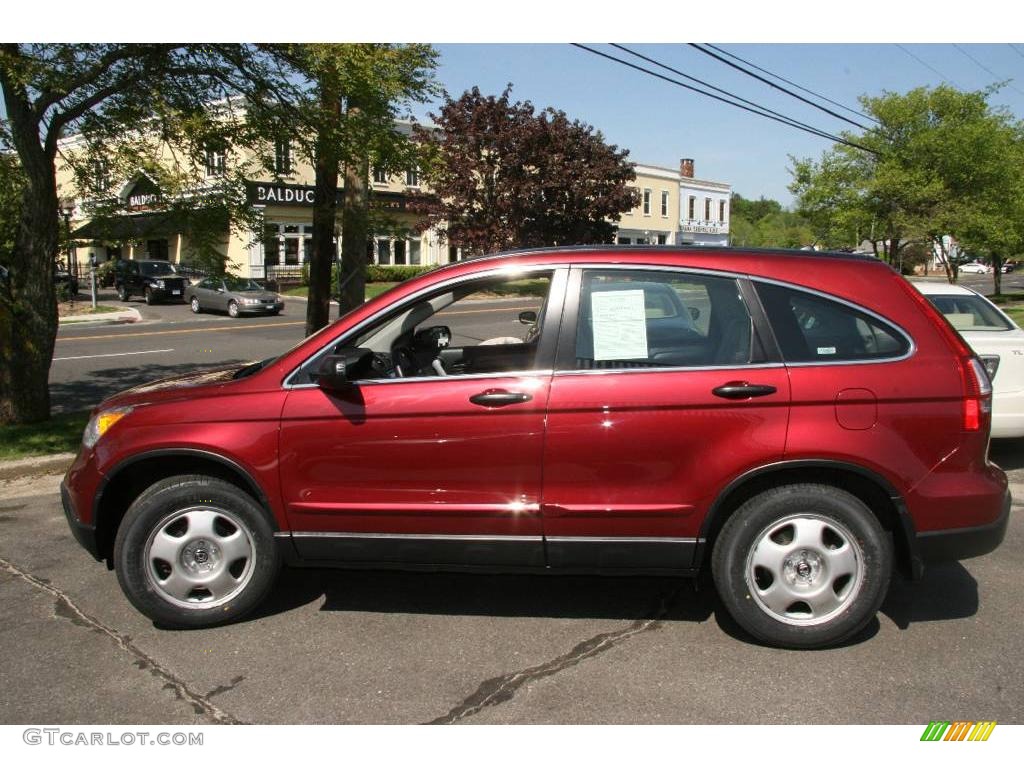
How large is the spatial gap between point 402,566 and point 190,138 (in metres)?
5.89

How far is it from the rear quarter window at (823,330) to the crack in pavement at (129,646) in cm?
280

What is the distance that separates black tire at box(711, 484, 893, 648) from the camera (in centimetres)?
367

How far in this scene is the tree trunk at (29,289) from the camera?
308 inches

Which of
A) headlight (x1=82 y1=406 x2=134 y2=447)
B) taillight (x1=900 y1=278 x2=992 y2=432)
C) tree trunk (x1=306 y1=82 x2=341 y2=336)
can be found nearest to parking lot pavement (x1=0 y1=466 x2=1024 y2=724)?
headlight (x1=82 y1=406 x2=134 y2=447)

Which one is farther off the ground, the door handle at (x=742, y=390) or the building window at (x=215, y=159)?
the building window at (x=215, y=159)

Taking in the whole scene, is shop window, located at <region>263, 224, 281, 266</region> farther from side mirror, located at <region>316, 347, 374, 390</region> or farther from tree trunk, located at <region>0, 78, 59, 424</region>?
side mirror, located at <region>316, 347, 374, 390</region>

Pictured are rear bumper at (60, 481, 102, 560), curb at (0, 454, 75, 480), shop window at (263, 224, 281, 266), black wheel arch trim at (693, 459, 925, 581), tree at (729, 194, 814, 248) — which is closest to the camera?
black wheel arch trim at (693, 459, 925, 581)

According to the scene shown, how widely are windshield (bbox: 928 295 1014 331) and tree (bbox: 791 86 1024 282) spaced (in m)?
15.6

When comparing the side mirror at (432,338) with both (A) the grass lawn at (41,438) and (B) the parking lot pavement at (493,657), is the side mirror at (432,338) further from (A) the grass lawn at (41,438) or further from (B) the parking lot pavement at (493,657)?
(A) the grass lawn at (41,438)

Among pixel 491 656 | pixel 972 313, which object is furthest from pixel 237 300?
pixel 491 656

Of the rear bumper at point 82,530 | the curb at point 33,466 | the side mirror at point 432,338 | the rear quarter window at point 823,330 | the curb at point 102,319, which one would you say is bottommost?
the curb at point 33,466

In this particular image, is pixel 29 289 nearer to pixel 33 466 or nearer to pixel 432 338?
pixel 33 466

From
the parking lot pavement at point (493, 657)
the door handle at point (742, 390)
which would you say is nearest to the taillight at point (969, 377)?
the door handle at point (742, 390)

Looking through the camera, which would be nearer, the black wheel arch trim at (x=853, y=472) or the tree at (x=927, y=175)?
the black wheel arch trim at (x=853, y=472)
